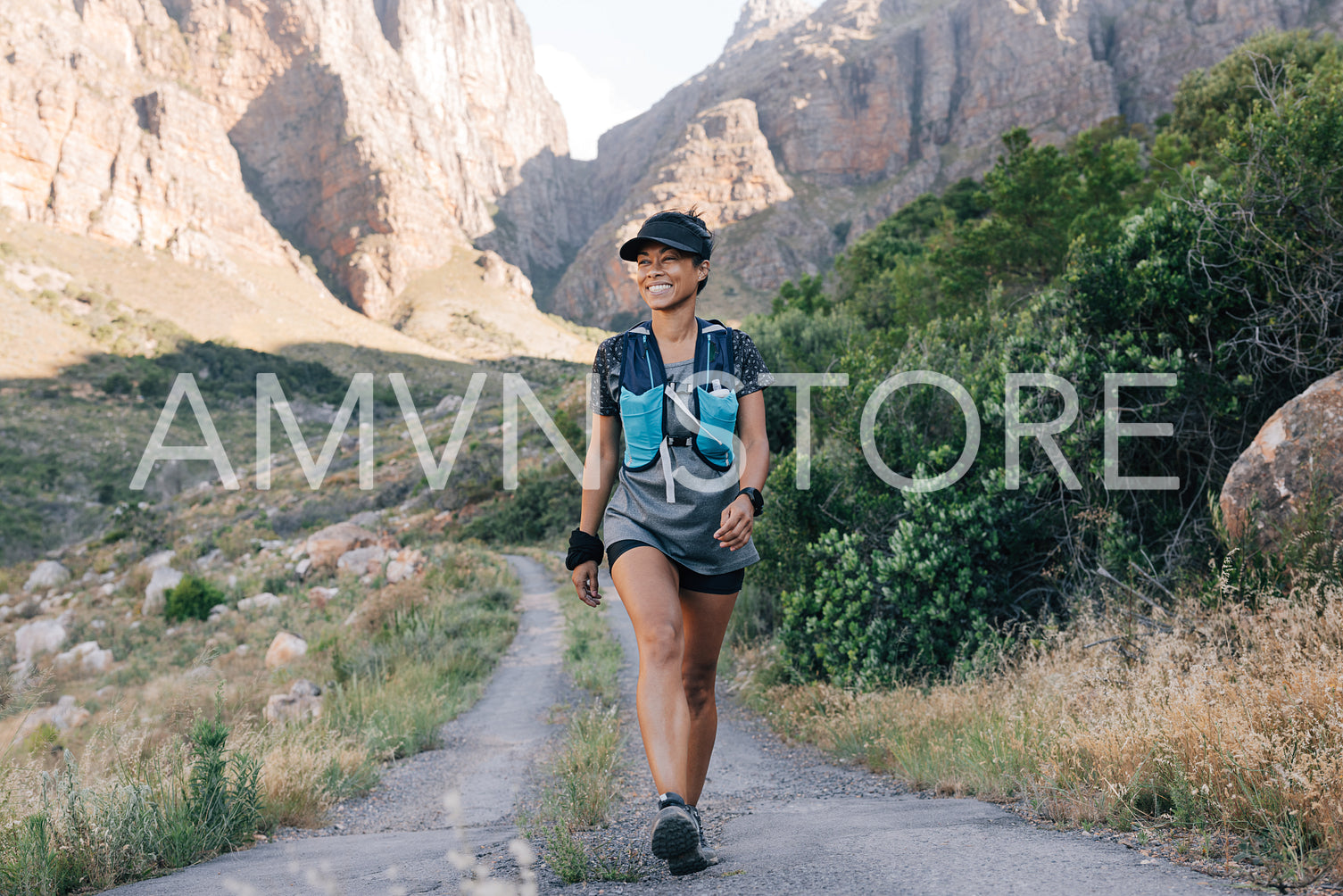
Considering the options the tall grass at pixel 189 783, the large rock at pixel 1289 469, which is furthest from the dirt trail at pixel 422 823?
the large rock at pixel 1289 469

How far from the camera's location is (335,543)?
20.1 m

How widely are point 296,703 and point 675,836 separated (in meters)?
6.90

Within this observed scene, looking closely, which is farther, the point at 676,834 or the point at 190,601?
the point at 190,601

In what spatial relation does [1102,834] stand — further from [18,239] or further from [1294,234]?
[18,239]

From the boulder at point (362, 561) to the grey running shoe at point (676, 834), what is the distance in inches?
697

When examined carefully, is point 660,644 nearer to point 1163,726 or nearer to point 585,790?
point 585,790

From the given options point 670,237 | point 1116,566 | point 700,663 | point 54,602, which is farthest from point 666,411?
point 54,602

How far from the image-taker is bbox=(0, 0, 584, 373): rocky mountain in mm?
66875

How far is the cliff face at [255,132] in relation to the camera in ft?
219


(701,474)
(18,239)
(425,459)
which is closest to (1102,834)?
(701,474)

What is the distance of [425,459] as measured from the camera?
3412 centimetres

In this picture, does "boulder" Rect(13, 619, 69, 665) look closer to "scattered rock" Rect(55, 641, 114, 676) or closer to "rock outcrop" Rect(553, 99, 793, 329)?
"scattered rock" Rect(55, 641, 114, 676)

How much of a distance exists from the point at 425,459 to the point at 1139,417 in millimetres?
32328

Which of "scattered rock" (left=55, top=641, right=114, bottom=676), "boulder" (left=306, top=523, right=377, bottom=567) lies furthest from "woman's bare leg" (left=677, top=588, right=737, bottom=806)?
"boulder" (left=306, top=523, right=377, bottom=567)
